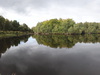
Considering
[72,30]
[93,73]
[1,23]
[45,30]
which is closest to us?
[93,73]

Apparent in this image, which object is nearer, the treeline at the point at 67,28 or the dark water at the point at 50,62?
the dark water at the point at 50,62

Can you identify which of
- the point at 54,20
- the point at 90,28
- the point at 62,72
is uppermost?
the point at 54,20

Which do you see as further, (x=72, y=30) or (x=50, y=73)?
(x=72, y=30)

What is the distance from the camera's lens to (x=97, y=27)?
148250 millimetres

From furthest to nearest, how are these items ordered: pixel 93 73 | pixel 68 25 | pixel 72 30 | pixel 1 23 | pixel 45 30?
pixel 45 30 → pixel 68 25 → pixel 72 30 → pixel 1 23 → pixel 93 73

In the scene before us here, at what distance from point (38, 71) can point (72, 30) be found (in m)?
101

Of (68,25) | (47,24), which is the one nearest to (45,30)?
(47,24)

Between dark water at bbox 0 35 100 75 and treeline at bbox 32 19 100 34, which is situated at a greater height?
treeline at bbox 32 19 100 34

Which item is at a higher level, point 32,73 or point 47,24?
point 47,24

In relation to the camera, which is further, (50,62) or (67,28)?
(67,28)

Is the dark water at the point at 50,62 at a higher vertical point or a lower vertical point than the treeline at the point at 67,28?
lower

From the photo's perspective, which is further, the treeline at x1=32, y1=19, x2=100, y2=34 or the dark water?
the treeline at x1=32, y1=19, x2=100, y2=34

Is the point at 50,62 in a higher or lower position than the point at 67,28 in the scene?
lower

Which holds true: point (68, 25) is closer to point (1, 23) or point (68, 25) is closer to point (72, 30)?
point (72, 30)
